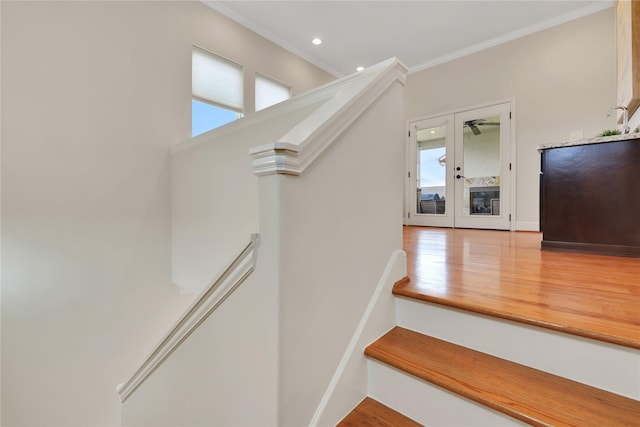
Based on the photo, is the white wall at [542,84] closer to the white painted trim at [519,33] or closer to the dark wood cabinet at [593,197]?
the white painted trim at [519,33]

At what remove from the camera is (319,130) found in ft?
2.98

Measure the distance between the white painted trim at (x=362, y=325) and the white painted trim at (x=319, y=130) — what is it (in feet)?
2.13

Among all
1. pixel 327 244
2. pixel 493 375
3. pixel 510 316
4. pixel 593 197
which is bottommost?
pixel 493 375

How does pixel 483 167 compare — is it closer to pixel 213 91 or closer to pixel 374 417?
pixel 213 91

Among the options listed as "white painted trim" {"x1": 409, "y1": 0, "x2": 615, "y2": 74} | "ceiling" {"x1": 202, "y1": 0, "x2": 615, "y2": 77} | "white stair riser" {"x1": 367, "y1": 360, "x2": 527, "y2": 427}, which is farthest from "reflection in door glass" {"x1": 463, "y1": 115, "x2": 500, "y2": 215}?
"white stair riser" {"x1": 367, "y1": 360, "x2": 527, "y2": 427}

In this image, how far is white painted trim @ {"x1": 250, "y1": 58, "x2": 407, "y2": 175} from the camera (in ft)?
2.67

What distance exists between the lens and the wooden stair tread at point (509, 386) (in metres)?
0.76

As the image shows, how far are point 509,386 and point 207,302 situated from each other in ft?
3.44

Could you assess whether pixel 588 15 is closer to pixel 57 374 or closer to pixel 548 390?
pixel 548 390

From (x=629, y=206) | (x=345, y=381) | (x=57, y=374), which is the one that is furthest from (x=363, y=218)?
(x=57, y=374)

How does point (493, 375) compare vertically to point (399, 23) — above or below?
below

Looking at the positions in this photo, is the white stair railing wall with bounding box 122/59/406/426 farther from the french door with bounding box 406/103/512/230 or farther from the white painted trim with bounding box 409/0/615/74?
the white painted trim with bounding box 409/0/615/74

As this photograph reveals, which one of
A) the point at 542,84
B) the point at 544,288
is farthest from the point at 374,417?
the point at 542,84

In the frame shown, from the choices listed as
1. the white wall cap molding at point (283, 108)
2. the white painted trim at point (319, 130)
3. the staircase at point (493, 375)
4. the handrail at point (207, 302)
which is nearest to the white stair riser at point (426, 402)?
the staircase at point (493, 375)
